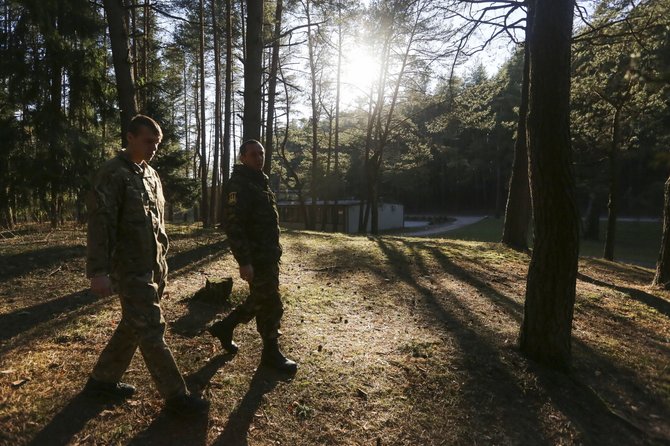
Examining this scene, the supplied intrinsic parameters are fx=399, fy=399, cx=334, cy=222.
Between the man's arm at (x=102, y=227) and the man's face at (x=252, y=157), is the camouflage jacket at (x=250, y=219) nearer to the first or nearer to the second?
the man's face at (x=252, y=157)

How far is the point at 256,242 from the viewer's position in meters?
3.33

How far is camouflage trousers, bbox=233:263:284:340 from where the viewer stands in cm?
337

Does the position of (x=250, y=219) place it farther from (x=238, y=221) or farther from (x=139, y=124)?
(x=139, y=124)

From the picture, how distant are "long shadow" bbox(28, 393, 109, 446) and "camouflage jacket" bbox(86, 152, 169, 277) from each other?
1007 millimetres

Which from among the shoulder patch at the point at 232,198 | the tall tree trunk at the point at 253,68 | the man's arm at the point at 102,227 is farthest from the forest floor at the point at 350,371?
the tall tree trunk at the point at 253,68

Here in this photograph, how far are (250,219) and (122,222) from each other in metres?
1.01

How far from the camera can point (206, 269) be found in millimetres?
6828

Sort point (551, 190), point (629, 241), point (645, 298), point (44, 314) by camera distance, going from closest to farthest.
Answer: point (551, 190) < point (44, 314) < point (645, 298) < point (629, 241)

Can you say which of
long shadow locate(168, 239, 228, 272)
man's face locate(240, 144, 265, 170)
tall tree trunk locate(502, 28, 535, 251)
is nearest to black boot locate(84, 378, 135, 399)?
man's face locate(240, 144, 265, 170)

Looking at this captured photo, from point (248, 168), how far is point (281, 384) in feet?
6.02

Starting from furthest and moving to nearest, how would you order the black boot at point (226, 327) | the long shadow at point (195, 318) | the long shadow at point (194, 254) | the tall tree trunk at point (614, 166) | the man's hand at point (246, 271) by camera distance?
the tall tree trunk at point (614, 166), the long shadow at point (194, 254), the long shadow at point (195, 318), the black boot at point (226, 327), the man's hand at point (246, 271)

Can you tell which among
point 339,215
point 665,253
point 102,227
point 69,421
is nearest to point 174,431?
point 69,421

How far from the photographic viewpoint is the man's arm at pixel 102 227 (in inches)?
93.5

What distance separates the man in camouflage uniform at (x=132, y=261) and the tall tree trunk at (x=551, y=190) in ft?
10.5
